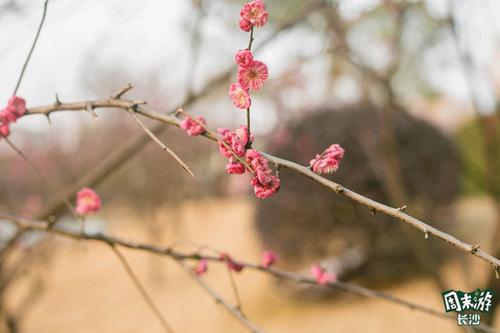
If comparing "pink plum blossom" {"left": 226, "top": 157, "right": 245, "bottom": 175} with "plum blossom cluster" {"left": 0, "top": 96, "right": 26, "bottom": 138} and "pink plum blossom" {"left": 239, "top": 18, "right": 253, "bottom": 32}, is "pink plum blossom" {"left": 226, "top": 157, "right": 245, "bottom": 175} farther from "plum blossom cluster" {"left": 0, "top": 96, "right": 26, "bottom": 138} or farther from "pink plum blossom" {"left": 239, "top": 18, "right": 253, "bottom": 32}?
"plum blossom cluster" {"left": 0, "top": 96, "right": 26, "bottom": 138}

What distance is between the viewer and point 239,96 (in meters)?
0.90

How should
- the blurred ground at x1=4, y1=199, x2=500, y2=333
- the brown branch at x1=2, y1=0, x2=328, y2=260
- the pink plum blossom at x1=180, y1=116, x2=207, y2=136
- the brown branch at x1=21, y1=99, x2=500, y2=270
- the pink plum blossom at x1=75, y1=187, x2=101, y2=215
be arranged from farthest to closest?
the blurred ground at x1=4, y1=199, x2=500, y2=333 → the brown branch at x1=2, y1=0, x2=328, y2=260 → the pink plum blossom at x1=75, y1=187, x2=101, y2=215 → the pink plum blossom at x1=180, y1=116, x2=207, y2=136 → the brown branch at x1=21, y1=99, x2=500, y2=270

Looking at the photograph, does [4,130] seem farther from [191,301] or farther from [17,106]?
[191,301]

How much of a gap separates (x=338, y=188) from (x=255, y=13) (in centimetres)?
34

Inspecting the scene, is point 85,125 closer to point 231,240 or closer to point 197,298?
point 231,240

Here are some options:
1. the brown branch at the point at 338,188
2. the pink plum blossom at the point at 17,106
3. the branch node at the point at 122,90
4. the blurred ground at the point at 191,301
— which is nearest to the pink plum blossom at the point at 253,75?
the brown branch at the point at 338,188

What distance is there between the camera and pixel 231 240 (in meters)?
9.74

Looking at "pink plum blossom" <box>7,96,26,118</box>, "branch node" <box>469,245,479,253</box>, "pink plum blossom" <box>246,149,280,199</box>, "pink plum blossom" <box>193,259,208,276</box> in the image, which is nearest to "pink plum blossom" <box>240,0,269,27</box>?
"pink plum blossom" <box>246,149,280,199</box>

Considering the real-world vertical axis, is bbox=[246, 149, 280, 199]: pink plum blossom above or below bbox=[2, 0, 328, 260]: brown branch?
below

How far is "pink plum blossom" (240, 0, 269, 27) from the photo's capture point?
2.90 ft

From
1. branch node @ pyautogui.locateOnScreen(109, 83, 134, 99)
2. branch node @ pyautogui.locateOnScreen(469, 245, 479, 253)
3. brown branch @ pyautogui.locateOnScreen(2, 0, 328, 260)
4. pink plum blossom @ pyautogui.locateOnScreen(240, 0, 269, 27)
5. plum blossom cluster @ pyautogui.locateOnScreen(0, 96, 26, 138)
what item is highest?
brown branch @ pyautogui.locateOnScreen(2, 0, 328, 260)

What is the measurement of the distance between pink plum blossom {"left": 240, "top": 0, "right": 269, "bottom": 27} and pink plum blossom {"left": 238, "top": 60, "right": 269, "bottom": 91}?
3.2 inches

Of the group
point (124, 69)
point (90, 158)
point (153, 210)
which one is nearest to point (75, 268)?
point (153, 210)

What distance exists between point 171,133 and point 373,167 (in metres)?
5.14
